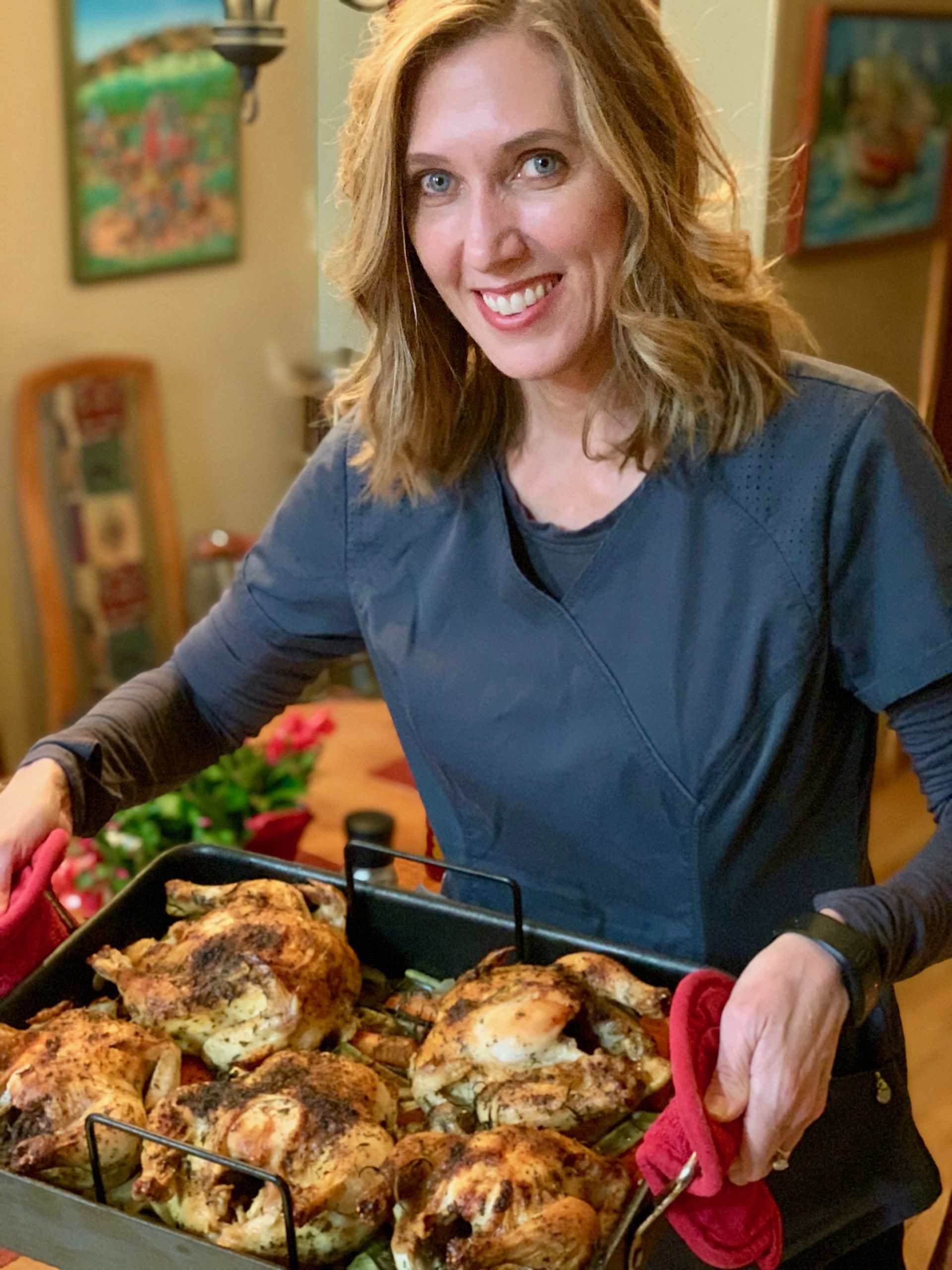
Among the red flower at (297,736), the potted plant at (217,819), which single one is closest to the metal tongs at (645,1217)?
the potted plant at (217,819)

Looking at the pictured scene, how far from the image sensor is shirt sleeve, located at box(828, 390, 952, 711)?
1145mm

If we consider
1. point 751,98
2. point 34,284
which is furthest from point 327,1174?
point 34,284

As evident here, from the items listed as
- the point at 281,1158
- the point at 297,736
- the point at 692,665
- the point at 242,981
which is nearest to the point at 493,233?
the point at 692,665

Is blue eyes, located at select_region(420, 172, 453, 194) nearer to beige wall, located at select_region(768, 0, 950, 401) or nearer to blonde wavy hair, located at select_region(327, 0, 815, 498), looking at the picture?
blonde wavy hair, located at select_region(327, 0, 815, 498)

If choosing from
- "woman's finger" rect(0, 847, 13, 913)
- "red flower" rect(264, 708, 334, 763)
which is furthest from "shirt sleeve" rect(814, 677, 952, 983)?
"red flower" rect(264, 708, 334, 763)

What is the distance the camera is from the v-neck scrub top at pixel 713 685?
1153mm

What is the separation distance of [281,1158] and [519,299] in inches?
26.9

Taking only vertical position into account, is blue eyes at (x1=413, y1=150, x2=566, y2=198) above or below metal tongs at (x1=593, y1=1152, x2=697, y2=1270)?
above

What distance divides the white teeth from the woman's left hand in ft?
1.81

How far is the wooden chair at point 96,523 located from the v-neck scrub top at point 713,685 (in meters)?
2.16

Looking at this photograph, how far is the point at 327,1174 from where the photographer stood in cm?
85

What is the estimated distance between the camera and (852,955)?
94cm

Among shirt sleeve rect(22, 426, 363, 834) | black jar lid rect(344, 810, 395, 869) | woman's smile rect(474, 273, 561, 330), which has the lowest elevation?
black jar lid rect(344, 810, 395, 869)

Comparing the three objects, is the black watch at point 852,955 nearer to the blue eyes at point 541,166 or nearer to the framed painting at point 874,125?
the blue eyes at point 541,166
